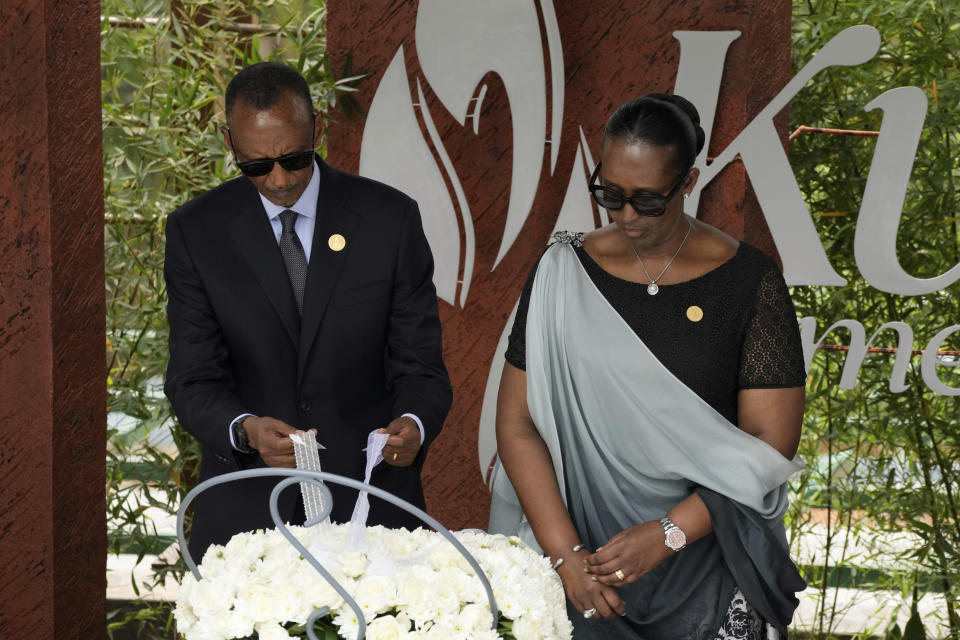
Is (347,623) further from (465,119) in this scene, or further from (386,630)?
(465,119)

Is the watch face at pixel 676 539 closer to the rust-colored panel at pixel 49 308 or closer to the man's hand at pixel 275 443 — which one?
the man's hand at pixel 275 443

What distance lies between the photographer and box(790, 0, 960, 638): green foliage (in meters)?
3.62

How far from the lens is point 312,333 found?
228 cm

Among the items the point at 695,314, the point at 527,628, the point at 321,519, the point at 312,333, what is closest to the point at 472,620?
the point at 527,628

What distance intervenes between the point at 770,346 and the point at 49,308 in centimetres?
190

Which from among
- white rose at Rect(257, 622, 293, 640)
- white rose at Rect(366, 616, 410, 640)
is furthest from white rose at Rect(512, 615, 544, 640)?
white rose at Rect(257, 622, 293, 640)

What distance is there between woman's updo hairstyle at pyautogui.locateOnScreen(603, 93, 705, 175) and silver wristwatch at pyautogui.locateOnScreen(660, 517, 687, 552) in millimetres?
645

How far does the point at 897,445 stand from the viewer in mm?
3914

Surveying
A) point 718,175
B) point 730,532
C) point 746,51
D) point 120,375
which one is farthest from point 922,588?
point 120,375

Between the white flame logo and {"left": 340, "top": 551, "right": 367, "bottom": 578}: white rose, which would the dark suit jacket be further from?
the white flame logo

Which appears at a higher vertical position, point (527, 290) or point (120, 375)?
point (527, 290)

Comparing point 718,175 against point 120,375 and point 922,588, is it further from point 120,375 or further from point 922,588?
point 120,375

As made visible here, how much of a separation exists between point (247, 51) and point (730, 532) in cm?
276

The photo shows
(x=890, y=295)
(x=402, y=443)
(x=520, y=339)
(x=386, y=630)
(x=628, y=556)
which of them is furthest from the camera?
(x=890, y=295)
